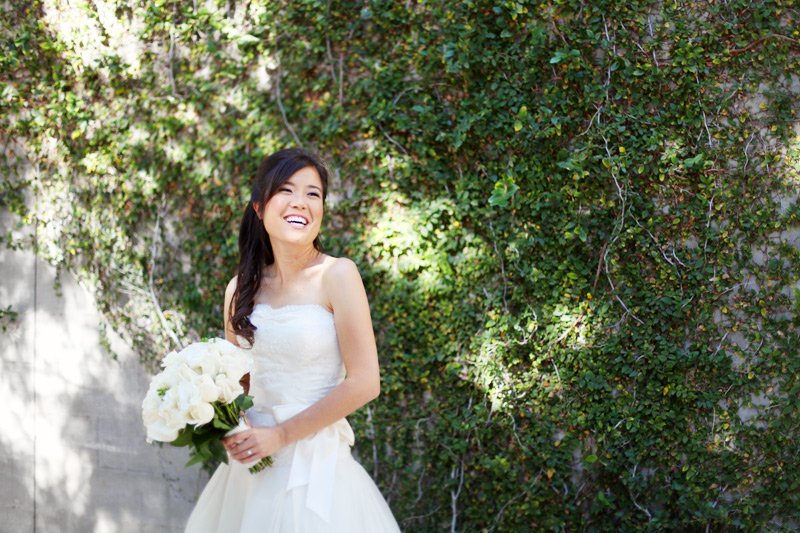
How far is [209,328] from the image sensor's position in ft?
13.4

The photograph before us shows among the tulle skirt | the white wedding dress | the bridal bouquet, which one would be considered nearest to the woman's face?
the white wedding dress

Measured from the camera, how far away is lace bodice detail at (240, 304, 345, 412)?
91.0 inches

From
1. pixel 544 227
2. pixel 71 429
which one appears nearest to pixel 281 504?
pixel 544 227

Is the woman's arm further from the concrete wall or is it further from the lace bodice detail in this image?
the concrete wall

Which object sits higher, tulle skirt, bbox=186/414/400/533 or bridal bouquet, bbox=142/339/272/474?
bridal bouquet, bbox=142/339/272/474

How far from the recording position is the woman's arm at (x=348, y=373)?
87.1 inches

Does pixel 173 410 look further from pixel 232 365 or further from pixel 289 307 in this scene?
pixel 289 307

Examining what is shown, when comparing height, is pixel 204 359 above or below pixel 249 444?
above

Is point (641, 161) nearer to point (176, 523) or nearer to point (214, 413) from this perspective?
point (214, 413)

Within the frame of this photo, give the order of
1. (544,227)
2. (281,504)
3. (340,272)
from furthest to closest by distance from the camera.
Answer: (544,227) < (340,272) < (281,504)

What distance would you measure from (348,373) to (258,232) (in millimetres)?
725

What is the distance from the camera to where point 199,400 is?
1929 mm

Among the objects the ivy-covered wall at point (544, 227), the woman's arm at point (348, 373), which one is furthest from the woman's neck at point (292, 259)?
the ivy-covered wall at point (544, 227)

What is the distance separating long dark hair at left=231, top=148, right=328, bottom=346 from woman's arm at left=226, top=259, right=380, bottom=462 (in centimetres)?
34
